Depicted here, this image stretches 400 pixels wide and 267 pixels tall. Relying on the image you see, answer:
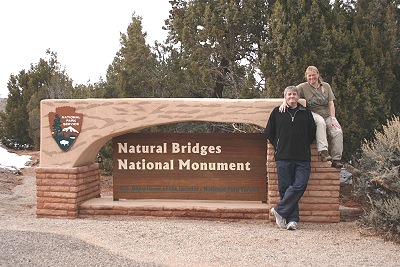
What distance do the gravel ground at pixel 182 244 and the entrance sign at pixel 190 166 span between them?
67 cm

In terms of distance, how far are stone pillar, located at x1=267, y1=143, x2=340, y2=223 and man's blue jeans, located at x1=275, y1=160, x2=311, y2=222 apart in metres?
0.32

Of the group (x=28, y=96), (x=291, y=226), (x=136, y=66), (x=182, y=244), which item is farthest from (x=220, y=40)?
(x=28, y=96)

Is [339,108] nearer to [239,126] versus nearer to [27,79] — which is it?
[239,126]

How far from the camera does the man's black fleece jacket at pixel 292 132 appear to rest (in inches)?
278

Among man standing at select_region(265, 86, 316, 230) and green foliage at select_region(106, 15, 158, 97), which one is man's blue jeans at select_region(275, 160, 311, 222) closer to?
man standing at select_region(265, 86, 316, 230)

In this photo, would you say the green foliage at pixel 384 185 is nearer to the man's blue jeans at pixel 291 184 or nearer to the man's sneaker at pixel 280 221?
the man's blue jeans at pixel 291 184

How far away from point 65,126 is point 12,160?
12.5 m

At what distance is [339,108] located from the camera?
1048cm

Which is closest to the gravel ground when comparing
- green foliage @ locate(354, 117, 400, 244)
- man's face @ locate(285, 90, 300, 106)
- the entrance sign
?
green foliage @ locate(354, 117, 400, 244)

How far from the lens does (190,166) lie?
8.11 m

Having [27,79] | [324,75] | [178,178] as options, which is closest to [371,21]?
[324,75]

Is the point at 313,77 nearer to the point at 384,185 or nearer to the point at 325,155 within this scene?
the point at 325,155

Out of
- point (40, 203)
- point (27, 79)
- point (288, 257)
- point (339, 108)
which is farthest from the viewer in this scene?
point (27, 79)

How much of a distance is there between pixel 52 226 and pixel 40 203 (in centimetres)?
113
